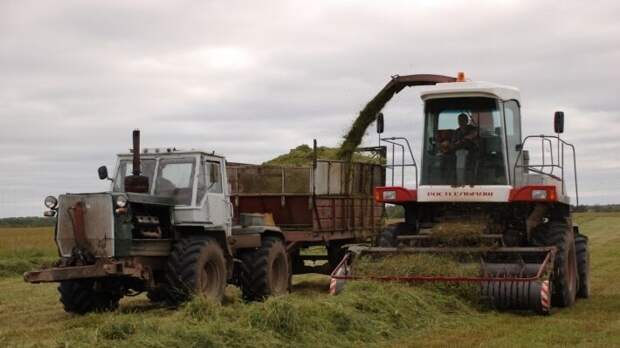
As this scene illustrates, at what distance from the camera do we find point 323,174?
16.0 metres

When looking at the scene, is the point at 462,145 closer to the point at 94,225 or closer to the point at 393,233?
the point at 393,233

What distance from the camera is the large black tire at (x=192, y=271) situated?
12094mm

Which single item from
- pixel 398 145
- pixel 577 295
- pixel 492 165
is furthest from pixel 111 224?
pixel 577 295

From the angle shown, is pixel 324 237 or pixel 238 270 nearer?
pixel 238 270

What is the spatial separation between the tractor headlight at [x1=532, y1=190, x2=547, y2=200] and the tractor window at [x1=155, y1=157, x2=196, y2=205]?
4.96 meters

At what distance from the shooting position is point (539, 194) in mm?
12172

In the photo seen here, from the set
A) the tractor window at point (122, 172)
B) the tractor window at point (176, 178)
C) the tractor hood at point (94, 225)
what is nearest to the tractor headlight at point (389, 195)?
the tractor window at point (176, 178)

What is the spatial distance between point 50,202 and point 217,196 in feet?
8.63

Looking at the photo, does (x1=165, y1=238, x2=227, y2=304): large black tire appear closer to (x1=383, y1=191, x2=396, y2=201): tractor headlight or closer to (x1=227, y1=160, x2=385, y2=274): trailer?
(x1=227, y1=160, x2=385, y2=274): trailer

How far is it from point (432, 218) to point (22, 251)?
47.7 ft

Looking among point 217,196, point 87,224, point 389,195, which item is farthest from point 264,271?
point 87,224

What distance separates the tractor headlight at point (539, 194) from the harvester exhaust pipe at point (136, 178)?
18.1ft

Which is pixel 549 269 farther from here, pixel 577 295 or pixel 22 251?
pixel 22 251

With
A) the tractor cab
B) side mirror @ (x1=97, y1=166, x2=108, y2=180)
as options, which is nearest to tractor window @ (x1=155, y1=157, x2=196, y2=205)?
the tractor cab
